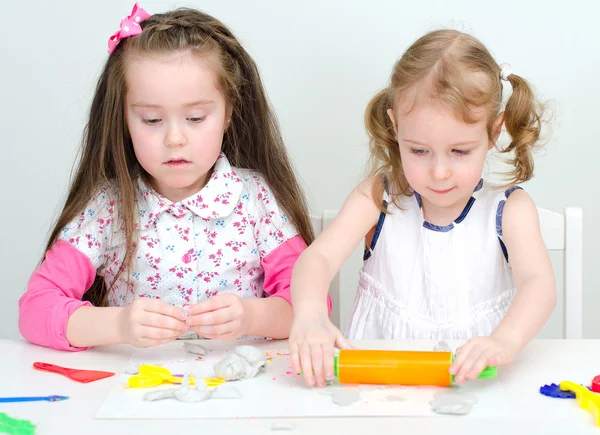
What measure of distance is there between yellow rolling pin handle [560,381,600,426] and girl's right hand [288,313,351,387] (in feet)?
0.88

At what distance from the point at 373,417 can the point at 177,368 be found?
0.96ft

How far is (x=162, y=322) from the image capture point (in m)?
1.10

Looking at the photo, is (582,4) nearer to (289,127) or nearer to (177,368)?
(289,127)

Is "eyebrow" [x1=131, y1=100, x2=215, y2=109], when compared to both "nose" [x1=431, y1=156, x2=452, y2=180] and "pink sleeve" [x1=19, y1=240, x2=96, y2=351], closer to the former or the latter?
"pink sleeve" [x1=19, y1=240, x2=96, y2=351]

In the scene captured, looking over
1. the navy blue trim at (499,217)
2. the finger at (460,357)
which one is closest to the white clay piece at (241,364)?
the finger at (460,357)

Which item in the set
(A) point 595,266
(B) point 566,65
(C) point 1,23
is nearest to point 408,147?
(B) point 566,65

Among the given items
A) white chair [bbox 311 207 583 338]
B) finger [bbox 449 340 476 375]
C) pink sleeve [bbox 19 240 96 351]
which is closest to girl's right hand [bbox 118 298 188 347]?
pink sleeve [bbox 19 240 96 351]

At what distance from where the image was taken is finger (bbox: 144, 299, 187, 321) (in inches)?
43.5

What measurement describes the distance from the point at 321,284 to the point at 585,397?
0.40 metres

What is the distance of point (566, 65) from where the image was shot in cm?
182

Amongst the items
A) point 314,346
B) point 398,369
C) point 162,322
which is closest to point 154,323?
point 162,322

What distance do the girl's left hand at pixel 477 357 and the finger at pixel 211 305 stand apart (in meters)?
0.33

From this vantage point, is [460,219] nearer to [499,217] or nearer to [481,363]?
[499,217]

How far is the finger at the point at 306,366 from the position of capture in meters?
0.99
